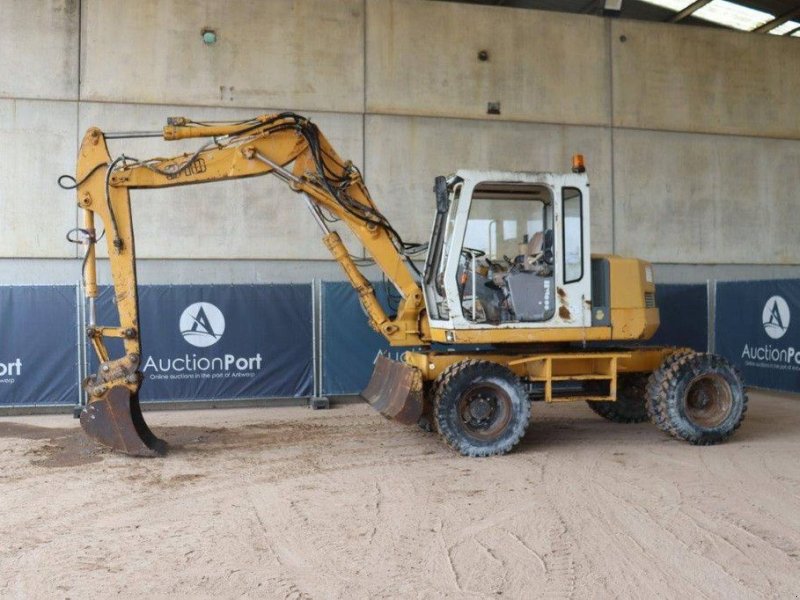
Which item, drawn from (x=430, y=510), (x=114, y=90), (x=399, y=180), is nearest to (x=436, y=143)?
(x=399, y=180)

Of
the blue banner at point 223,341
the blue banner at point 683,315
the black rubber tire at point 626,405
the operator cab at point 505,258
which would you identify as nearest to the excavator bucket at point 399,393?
the operator cab at point 505,258

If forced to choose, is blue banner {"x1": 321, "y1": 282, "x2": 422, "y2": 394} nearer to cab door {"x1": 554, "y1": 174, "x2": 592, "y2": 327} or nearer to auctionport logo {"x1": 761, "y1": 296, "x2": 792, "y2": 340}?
cab door {"x1": 554, "y1": 174, "x2": 592, "y2": 327}

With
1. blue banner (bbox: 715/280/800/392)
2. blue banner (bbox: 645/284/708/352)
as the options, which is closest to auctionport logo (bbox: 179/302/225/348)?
blue banner (bbox: 645/284/708/352)

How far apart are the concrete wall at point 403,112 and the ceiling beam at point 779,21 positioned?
1.58m

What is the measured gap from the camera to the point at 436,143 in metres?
12.7

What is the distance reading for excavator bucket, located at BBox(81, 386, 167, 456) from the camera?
23.8ft

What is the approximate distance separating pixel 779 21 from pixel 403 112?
9.38m

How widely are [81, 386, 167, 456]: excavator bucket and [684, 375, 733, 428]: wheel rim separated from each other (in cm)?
603

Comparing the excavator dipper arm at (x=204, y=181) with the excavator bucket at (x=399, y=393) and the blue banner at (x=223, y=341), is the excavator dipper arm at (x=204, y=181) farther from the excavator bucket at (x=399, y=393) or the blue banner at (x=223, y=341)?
the blue banner at (x=223, y=341)

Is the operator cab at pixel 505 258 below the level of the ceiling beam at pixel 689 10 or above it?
below

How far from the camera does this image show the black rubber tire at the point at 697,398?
307 inches

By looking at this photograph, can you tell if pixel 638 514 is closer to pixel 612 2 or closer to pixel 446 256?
pixel 446 256

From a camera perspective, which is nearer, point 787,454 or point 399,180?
point 787,454

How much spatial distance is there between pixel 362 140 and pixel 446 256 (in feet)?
18.1
